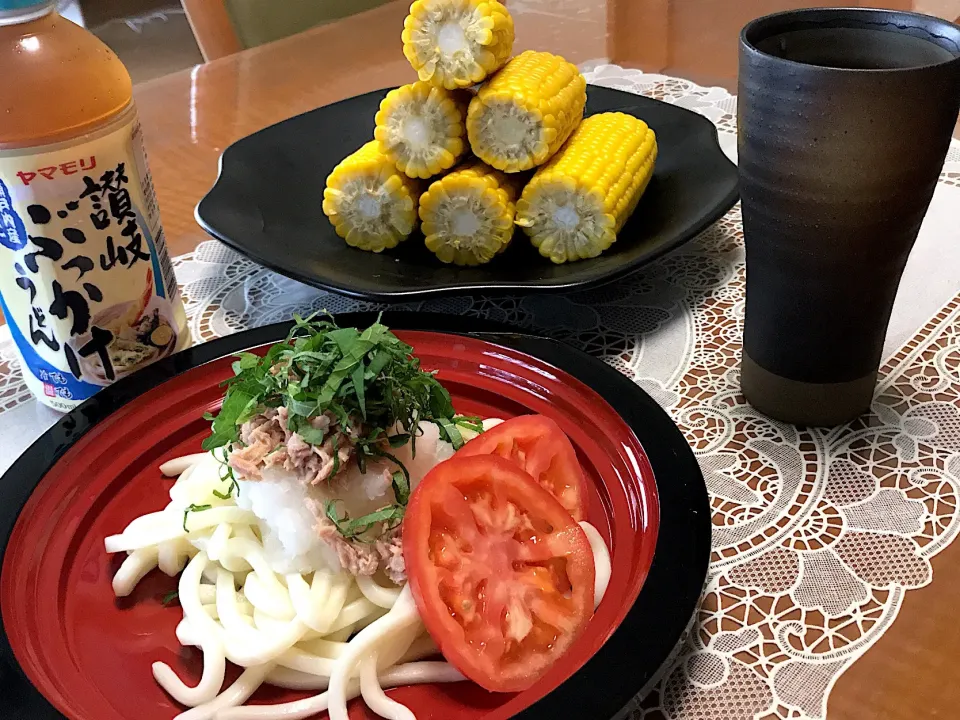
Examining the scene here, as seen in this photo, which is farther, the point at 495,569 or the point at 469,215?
the point at 469,215

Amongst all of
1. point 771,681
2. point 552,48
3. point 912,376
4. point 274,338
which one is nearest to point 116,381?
point 274,338

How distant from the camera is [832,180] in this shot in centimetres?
77

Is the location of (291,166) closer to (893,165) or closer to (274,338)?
(274,338)

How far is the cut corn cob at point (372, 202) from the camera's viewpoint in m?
1.21

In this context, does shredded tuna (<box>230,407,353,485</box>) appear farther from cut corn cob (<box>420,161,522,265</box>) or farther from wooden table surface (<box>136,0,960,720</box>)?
wooden table surface (<box>136,0,960,720</box>)

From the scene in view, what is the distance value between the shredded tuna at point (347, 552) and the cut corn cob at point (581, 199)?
1.85 ft

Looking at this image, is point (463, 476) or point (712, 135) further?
point (712, 135)

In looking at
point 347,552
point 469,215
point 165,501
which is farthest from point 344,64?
point 347,552

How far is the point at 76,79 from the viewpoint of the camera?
860 mm

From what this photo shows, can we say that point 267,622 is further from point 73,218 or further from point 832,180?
point 832,180

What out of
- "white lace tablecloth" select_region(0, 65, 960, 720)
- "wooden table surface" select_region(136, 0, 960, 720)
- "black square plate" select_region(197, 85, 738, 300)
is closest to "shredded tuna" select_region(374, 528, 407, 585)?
"white lace tablecloth" select_region(0, 65, 960, 720)

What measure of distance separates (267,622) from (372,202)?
650mm

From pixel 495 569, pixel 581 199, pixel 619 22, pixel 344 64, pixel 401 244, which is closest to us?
pixel 495 569

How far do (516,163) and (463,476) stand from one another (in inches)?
23.6
